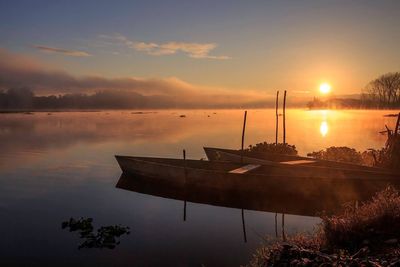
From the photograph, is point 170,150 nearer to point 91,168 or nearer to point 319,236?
point 91,168

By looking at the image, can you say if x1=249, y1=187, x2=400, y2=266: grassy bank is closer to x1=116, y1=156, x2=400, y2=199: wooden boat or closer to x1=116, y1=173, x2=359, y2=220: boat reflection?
x1=116, y1=173, x2=359, y2=220: boat reflection

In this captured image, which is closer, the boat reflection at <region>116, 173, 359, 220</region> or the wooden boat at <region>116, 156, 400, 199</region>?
the boat reflection at <region>116, 173, 359, 220</region>

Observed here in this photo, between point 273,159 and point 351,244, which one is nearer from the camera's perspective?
point 351,244

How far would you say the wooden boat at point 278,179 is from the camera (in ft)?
61.5

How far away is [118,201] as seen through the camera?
810 inches

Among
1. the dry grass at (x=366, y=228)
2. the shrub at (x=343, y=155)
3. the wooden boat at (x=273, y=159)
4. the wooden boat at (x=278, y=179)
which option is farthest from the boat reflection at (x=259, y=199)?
the shrub at (x=343, y=155)

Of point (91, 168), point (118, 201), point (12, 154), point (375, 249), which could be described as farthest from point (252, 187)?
point (12, 154)

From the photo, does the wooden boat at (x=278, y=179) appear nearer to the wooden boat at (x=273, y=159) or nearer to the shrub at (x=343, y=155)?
the wooden boat at (x=273, y=159)

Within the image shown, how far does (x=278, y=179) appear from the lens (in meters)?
19.4

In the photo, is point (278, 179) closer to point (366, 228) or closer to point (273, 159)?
point (273, 159)

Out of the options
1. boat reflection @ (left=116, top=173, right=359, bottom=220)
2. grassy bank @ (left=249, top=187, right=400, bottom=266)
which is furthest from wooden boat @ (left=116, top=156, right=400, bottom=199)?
grassy bank @ (left=249, top=187, right=400, bottom=266)

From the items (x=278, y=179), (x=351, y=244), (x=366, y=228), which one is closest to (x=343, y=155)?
(x=278, y=179)

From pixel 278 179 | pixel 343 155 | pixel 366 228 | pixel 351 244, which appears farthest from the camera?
pixel 343 155

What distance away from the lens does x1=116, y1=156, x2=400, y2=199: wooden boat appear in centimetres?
1875
